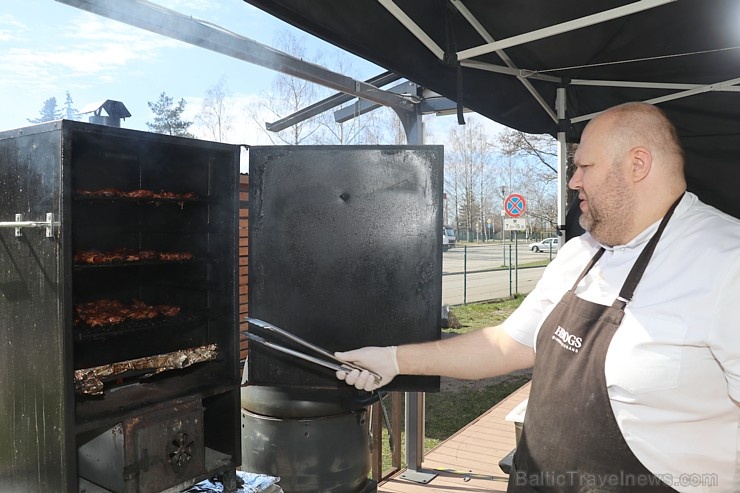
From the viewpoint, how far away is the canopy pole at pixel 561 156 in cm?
356

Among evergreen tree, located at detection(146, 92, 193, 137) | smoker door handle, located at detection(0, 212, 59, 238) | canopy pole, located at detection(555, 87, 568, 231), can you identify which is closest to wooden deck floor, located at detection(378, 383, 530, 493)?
canopy pole, located at detection(555, 87, 568, 231)

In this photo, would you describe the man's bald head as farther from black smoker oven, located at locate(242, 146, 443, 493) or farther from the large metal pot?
the large metal pot

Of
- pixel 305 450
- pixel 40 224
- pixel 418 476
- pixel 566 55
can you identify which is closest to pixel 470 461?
pixel 418 476

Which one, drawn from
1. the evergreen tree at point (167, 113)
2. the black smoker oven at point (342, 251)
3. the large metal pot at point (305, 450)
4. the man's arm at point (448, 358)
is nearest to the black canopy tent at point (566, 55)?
the black smoker oven at point (342, 251)

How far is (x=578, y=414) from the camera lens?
66.3 inches

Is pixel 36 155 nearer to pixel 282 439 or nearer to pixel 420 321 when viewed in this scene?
pixel 420 321

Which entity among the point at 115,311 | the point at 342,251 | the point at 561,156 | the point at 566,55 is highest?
the point at 566,55

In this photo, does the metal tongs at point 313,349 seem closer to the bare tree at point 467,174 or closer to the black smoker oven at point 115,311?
the black smoker oven at point 115,311

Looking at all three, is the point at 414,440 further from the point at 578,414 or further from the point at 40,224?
the point at 40,224

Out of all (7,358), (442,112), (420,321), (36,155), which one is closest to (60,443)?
(7,358)

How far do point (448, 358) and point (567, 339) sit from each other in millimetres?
623

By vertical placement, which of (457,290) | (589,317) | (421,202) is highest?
(421,202)

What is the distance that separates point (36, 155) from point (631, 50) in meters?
2.74

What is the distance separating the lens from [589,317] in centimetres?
178
